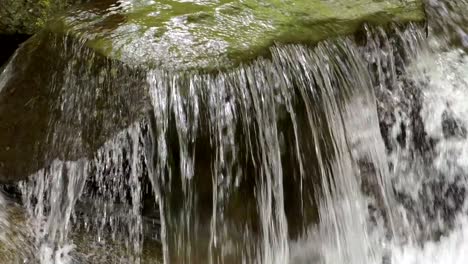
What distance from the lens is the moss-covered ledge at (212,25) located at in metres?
2.19

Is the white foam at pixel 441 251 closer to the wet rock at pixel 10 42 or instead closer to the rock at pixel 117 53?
the rock at pixel 117 53

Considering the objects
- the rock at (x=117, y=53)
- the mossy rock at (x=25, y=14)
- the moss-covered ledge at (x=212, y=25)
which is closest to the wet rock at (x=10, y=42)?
the mossy rock at (x=25, y=14)

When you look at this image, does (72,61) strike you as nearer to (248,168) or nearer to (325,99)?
(248,168)

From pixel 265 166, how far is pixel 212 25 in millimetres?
625

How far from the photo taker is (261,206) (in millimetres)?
2352

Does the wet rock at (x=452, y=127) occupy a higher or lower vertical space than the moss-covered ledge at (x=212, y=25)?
lower

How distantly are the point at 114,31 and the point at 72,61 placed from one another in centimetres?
22

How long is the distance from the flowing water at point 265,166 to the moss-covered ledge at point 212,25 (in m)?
0.06

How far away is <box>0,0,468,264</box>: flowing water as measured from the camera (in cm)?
222

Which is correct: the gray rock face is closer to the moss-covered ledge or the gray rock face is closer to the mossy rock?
the moss-covered ledge

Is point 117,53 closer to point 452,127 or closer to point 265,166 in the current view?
point 265,166

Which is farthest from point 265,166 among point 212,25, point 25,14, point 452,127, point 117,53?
point 25,14

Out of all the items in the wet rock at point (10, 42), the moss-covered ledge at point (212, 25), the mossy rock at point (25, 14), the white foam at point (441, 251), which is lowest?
the white foam at point (441, 251)

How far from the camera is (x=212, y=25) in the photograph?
2.37m
